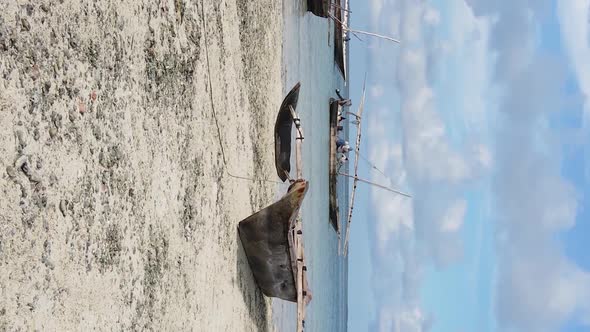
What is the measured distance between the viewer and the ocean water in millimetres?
15172

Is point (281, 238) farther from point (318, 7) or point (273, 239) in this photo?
point (318, 7)

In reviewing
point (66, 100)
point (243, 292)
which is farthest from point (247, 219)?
point (66, 100)

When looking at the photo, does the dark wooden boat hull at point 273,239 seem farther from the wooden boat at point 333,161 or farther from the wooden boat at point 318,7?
the wooden boat at point 333,161

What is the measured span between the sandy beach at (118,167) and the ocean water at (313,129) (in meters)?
4.97

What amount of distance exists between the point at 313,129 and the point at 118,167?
653 inches

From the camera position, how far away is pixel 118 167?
181 inches

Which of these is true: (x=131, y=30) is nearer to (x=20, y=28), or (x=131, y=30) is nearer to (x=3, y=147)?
(x=20, y=28)

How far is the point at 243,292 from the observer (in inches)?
344

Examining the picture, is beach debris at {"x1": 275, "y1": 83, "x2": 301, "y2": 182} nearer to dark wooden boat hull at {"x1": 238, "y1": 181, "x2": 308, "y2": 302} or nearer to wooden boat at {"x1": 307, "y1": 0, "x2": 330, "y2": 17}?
dark wooden boat hull at {"x1": 238, "y1": 181, "x2": 308, "y2": 302}

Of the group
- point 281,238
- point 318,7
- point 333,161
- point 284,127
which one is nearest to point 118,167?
point 281,238

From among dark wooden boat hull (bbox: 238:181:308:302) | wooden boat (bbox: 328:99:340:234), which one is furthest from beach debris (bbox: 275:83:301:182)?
wooden boat (bbox: 328:99:340:234)

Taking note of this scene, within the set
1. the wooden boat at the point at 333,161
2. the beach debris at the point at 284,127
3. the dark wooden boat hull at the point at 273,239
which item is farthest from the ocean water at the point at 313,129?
the dark wooden boat hull at the point at 273,239

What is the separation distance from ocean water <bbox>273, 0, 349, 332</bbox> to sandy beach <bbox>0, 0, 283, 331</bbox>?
16.3 ft

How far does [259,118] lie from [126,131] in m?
5.70
